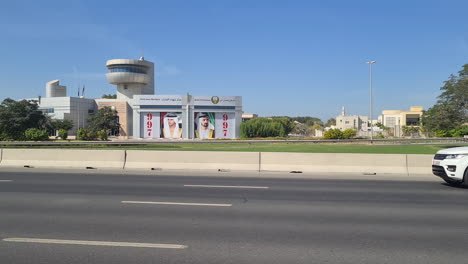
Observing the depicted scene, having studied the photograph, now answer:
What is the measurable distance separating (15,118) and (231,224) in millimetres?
57602

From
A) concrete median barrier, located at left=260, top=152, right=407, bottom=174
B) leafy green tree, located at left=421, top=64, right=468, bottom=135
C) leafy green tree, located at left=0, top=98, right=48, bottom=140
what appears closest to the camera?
concrete median barrier, located at left=260, top=152, right=407, bottom=174

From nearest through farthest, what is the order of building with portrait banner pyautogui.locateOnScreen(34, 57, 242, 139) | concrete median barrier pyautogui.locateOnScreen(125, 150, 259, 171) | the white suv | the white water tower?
the white suv
concrete median barrier pyautogui.locateOnScreen(125, 150, 259, 171)
building with portrait banner pyautogui.locateOnScreen(34, 57, 242, 139)
the white water tower

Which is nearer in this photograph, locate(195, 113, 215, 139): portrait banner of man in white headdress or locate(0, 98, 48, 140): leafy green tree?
locate(0, 98, 48, 140): leafy green tree

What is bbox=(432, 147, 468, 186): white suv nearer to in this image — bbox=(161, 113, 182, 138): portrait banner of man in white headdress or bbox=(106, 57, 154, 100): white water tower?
bbox=(161, 113, 182, 138): portrait banner of man in white headdress

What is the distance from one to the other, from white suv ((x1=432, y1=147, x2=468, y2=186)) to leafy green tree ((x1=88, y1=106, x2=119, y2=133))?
73.3 meters

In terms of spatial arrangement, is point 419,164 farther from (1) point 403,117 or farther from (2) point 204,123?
(1) point 403,117

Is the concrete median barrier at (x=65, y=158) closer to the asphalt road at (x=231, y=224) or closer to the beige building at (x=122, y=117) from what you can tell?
the asphalt road at (x=231, y=224)

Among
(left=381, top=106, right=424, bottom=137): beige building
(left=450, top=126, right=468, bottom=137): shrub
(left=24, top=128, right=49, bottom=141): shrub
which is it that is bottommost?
(left=24, top=128, right=49, bottom=141): shrub

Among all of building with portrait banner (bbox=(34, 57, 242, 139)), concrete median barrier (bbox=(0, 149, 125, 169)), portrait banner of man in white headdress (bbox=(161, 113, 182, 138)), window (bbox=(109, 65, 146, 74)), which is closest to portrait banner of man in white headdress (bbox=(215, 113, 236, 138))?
building with portrait banner (bbox=(34, 57, 242, 139))

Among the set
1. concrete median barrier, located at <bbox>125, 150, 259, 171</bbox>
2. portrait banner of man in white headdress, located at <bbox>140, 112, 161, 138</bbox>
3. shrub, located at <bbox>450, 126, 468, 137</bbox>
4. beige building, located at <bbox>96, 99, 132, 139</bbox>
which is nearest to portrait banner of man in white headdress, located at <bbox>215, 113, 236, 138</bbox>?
portrait banner of man in white headdress, located at <bbox>140, 112, 161, 138</bbox>

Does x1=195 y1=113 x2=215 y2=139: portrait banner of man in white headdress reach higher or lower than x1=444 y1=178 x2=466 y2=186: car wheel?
higher

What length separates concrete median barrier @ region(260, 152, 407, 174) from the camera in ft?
52.5

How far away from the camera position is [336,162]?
646 inches

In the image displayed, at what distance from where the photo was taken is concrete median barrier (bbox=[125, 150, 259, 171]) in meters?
17.0
